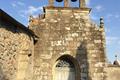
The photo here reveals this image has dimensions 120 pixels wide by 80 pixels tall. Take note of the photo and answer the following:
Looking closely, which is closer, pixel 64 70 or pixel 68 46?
pixel 68 46

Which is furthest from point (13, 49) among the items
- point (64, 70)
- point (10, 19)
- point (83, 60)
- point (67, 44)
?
point (83, 60)

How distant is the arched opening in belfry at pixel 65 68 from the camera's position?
1285 cm

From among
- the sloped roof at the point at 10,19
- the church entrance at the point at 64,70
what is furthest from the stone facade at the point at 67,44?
the sloped roof at the point at 10,19

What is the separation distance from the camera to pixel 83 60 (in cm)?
1263

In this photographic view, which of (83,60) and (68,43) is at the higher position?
(68,43)

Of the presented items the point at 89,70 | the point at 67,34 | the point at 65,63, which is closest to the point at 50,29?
the point at 67,34

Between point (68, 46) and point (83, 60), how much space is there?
910mm

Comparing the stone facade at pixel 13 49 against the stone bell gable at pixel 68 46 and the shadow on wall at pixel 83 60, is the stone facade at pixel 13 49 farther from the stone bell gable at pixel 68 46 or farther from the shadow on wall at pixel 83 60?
→ the shadow on wall at pixel 83 60

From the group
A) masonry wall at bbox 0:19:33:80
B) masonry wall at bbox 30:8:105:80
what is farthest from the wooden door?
masonry wall at bbox 0:19:33:80

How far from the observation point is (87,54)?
41.7ft

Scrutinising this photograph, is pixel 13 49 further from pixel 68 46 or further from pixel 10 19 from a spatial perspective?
pixel 68 46

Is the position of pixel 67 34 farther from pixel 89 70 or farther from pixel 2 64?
pixel 2 64

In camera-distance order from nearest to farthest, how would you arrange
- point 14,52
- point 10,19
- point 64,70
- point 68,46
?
point 10,19 → point 14,52 → point 68,46 → point 64,70

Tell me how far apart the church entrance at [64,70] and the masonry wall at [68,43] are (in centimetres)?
36
